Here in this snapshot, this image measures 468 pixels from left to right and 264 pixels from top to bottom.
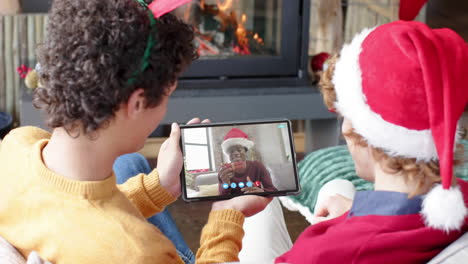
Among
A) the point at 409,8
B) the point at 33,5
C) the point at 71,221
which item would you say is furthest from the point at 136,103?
the point at 33,5

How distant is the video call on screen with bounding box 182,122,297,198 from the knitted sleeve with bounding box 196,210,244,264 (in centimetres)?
15

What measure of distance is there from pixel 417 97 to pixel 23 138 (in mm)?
699

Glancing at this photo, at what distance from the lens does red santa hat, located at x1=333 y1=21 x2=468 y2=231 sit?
1.00 m

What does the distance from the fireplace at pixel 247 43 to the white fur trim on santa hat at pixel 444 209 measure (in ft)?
6.03

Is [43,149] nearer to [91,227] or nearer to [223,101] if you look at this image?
[91,227]

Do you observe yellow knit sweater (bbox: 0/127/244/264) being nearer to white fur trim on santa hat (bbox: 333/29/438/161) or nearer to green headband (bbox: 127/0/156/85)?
green headband (bbox: 127/0/156/85)

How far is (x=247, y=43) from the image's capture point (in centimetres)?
298

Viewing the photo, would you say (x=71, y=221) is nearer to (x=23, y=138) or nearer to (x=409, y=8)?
(x=23, y=138)

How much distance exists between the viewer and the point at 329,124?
2979 mm

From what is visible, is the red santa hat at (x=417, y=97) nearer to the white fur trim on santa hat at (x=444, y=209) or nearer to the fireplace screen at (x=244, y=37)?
the white fur trim on santa hat at (x=444, y=209)

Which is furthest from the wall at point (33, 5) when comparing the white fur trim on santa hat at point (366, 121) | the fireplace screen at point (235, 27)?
the white fur trim on santa hat at point (366, 121)

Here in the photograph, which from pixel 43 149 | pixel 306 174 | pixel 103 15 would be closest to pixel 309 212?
pixel 306 174

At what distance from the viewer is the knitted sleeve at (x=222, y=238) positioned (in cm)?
123

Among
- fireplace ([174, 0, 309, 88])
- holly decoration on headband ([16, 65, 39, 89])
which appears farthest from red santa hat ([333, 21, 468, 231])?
holly decoration on headband ([16, 65, 39, 89])
